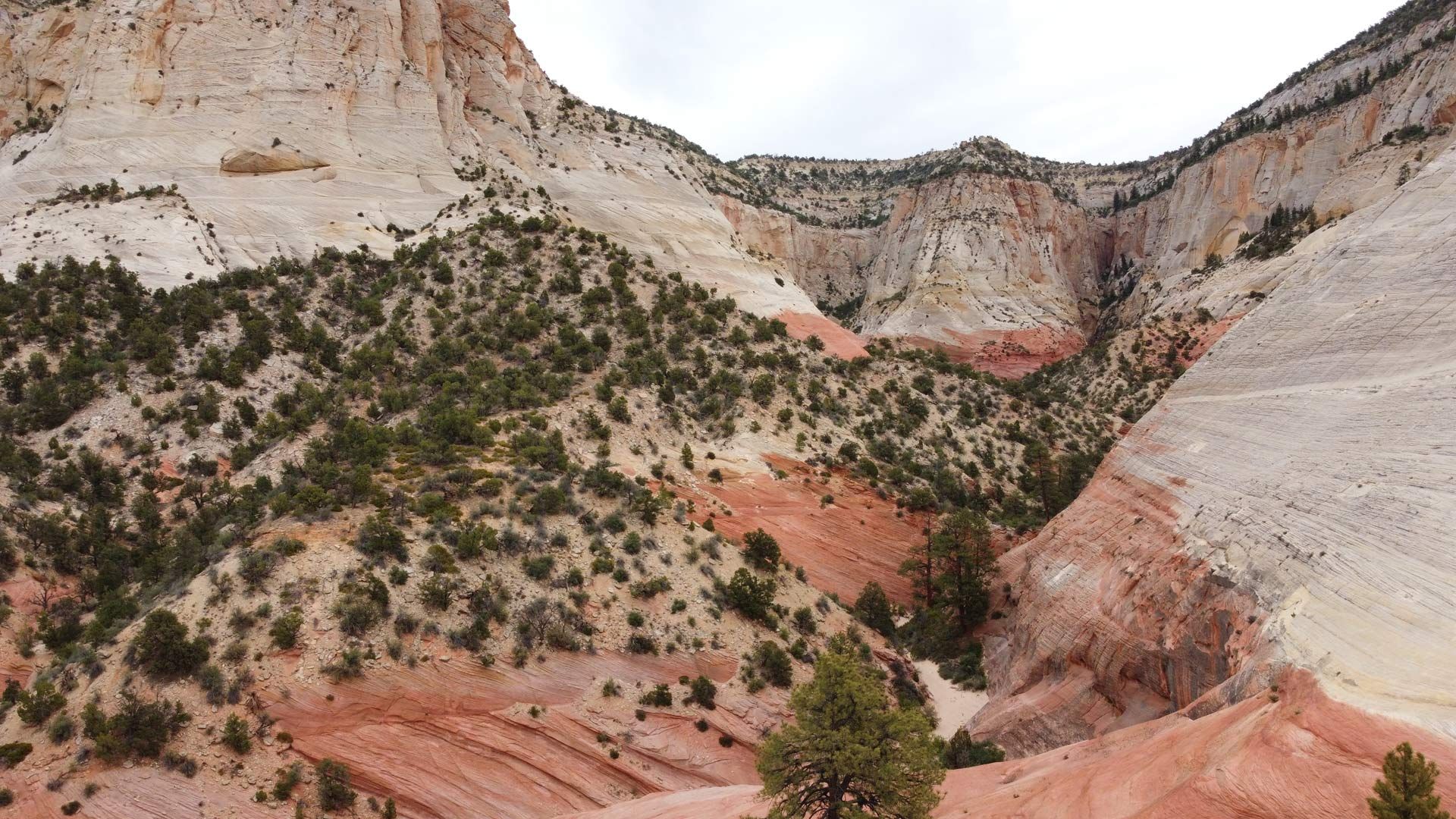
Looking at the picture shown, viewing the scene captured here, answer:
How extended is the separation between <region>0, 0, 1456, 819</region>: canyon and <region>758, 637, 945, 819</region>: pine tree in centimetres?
225

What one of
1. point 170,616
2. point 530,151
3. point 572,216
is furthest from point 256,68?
point 170,616

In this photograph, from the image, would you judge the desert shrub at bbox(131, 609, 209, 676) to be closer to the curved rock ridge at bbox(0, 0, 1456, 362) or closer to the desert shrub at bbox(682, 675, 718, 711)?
the desert shrub at bbox(682, 675, 718, 711)

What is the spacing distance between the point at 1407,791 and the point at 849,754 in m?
7.52

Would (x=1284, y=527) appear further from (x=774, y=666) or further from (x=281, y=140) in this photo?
(x=281, y=140)

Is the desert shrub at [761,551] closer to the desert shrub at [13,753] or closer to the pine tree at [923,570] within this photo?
the pine tree at [923,570]

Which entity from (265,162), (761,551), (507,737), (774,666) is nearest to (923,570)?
(761,551)

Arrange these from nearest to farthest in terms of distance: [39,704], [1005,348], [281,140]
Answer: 1. [39,704]
2. [281,140]
3. [1005,348]

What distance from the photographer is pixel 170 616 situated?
17219 millimetres

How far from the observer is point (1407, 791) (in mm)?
6645

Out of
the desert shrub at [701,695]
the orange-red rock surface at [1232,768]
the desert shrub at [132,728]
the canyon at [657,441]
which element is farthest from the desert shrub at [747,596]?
the desert shrub at [132,728]

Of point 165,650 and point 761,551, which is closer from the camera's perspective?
point 165,650

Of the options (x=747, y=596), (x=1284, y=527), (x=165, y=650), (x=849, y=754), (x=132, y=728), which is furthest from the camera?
(x=747, y=596)

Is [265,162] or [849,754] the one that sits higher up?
[265,162]

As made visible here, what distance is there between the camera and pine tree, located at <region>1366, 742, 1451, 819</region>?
→ 253 inches
